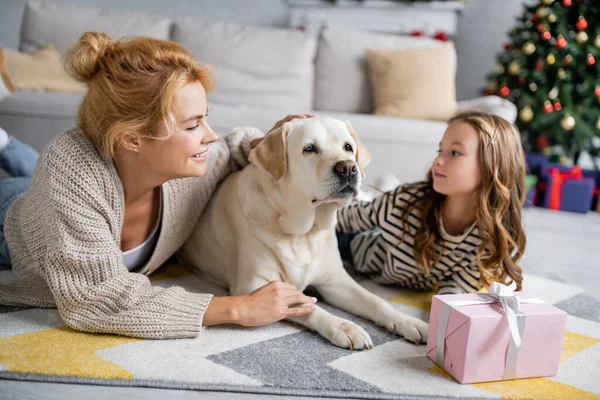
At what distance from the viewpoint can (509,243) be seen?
196 cm

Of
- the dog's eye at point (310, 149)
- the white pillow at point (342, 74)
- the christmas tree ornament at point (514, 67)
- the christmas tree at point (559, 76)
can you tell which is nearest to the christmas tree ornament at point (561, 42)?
the christmas tree at point (559, 76)

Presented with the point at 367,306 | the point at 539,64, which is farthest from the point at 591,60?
the point at 367,306

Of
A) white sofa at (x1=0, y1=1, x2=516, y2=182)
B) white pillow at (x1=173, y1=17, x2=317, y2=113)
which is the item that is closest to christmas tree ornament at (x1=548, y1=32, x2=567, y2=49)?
white sofa at (x1=0, y1=1, x2=516, y2=182)

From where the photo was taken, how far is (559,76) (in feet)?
14.1

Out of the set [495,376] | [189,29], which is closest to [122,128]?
[495,376]

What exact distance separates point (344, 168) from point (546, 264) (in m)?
1.55

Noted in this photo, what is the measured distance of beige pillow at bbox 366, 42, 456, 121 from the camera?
389cm

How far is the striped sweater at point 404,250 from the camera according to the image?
2000 mm

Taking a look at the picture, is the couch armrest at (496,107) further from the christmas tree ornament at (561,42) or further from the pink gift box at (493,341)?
the pink gift box at (493,341)

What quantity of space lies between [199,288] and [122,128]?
2.31 feet

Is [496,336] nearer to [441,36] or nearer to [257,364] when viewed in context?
[257,364]

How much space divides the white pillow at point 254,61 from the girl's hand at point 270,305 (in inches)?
94.6

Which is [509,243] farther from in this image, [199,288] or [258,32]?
[258,32]

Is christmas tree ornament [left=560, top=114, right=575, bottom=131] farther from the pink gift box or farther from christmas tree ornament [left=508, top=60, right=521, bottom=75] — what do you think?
the pink gift box
